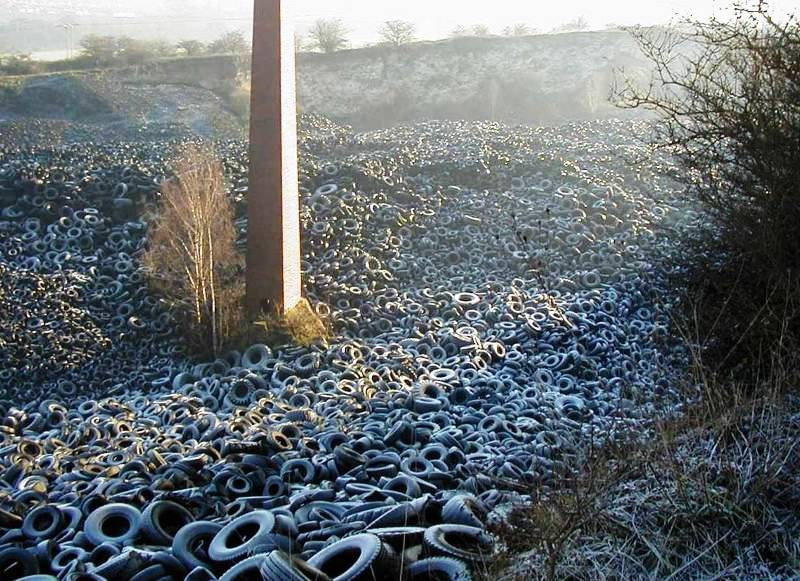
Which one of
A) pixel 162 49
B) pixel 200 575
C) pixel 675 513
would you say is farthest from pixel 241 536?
pixel 162 49

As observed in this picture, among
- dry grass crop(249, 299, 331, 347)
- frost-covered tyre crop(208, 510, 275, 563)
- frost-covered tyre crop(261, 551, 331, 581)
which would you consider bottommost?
dry grass crop(249, 299, 331, 347)

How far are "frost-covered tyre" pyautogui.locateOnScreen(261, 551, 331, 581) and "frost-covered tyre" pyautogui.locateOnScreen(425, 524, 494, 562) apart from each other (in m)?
0.68

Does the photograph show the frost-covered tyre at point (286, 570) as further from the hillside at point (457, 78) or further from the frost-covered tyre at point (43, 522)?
the hillside at point (457, 78)

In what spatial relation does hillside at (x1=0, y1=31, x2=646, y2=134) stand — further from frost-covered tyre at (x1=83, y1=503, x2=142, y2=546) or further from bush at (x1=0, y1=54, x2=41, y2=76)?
frost-covered tyre at (x1=83, y1=503, x2=142, y2=546)

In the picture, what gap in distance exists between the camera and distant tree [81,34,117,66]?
3091 cm

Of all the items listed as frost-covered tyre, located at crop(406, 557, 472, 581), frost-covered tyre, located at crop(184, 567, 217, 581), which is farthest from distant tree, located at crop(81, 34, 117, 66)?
frost-covered tyre, located at crop(406, 557, 472, 581)

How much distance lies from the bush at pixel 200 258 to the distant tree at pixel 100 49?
20.8m

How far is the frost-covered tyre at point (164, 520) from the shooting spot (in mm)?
5953

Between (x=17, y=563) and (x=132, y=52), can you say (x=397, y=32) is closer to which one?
(x=132, y=52)

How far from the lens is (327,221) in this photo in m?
14.5

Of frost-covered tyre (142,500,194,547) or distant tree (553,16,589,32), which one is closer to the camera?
frost-covered tyre (142,500,194,547)

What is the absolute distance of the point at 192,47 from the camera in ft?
116

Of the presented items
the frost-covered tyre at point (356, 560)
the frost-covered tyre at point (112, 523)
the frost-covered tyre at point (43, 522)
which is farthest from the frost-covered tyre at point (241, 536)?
the frost-covered tyre at point (43, 522)

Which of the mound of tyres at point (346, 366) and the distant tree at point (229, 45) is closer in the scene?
the mound of tyres at point (346, 366)
